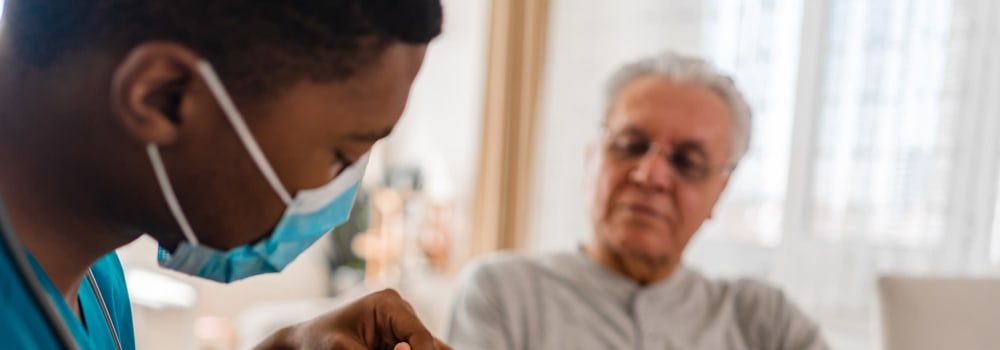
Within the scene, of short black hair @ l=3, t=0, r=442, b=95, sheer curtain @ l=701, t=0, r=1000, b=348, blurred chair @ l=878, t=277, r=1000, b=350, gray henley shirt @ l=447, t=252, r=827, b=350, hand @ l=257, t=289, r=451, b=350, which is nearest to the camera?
short black hair @ l=3, t=0, r=442, b=95

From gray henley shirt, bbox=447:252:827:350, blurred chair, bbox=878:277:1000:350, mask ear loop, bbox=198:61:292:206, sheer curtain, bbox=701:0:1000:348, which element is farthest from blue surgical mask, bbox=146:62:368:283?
Result: sheer curtain, bbox=701:0:1000:348

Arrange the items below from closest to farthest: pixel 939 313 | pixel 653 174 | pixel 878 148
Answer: pixel 653 174 → pixel 939 313 → pixel 878 148

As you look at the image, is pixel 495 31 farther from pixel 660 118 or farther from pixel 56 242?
pixel 56 242

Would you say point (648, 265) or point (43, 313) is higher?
point (43, 313)

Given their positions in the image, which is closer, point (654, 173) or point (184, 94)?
point (184, 94)

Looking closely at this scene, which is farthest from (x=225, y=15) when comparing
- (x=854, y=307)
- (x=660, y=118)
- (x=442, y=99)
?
(x=442, y=99)

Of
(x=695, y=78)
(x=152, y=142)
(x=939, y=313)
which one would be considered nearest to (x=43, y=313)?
(x=152, y=142)

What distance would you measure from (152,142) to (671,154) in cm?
102

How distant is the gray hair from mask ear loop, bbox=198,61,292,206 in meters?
0.99

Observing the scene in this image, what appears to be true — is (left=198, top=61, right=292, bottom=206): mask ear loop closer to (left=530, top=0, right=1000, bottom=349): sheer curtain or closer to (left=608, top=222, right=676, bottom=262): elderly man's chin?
(left=608, top=222, right=676, bottom=262): elderly man's chin

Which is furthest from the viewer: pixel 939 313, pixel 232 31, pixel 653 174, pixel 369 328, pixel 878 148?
pixel 878 148

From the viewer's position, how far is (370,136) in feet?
1.57

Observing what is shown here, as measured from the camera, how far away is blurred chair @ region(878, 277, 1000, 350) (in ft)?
4.56

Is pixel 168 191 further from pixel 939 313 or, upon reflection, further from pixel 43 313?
pixel 939 313
